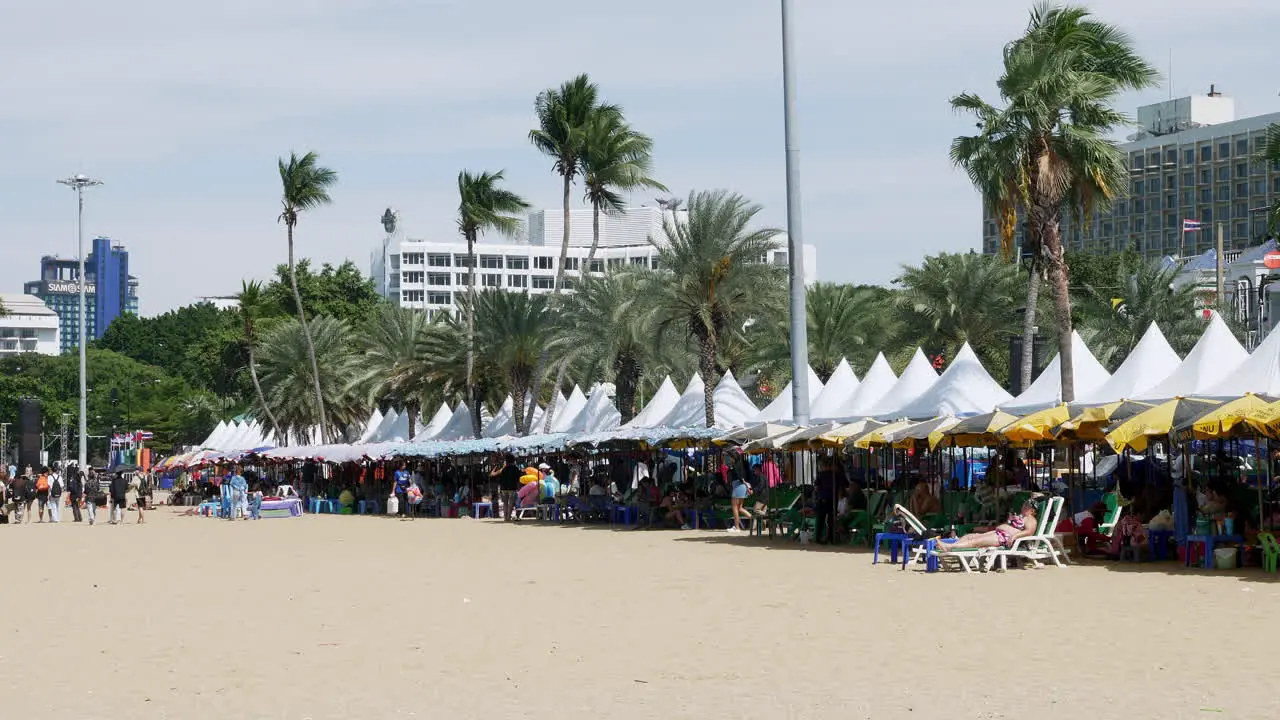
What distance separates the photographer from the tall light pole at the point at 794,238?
28.8m

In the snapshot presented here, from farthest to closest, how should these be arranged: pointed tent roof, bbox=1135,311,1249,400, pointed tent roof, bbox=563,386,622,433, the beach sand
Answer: pointed tent roof, bbox=563,386,622,433, pointed tent roof, bbox=1135,311,1249,400, the beach sand

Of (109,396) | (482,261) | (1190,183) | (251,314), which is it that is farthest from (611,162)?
(482,261)

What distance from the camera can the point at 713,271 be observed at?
3847 cm

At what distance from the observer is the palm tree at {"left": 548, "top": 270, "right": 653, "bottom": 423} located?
44.8 meters

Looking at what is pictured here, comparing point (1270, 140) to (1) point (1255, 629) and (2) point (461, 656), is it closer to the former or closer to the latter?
(1) point (1255, 629)

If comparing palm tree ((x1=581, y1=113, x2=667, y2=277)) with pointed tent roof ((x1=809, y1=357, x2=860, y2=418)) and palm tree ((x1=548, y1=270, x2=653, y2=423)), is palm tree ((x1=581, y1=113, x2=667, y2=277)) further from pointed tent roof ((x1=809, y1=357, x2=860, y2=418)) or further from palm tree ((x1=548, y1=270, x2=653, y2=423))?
pointed tent roof ((x1=809, y1=357, x2=860, y2=418))

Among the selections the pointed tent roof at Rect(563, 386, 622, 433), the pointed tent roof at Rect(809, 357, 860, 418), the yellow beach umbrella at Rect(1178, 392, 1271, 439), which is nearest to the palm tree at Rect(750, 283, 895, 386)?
the pointed tent roof at Rect(563, 386, 622, 433)

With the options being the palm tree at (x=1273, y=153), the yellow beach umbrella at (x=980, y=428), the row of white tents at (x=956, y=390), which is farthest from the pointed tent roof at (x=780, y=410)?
the palm tree at (x=1273, y=153)

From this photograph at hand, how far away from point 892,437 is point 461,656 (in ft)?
44.2

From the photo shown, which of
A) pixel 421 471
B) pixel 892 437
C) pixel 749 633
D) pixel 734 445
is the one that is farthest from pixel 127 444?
pixel 749 633

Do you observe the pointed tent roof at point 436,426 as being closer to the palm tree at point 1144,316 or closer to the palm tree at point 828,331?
the palm tree at point 828,331

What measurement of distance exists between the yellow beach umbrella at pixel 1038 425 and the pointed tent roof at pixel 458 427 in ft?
106

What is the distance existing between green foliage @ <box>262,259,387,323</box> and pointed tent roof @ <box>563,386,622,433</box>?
39.3 m

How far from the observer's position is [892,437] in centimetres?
2416
